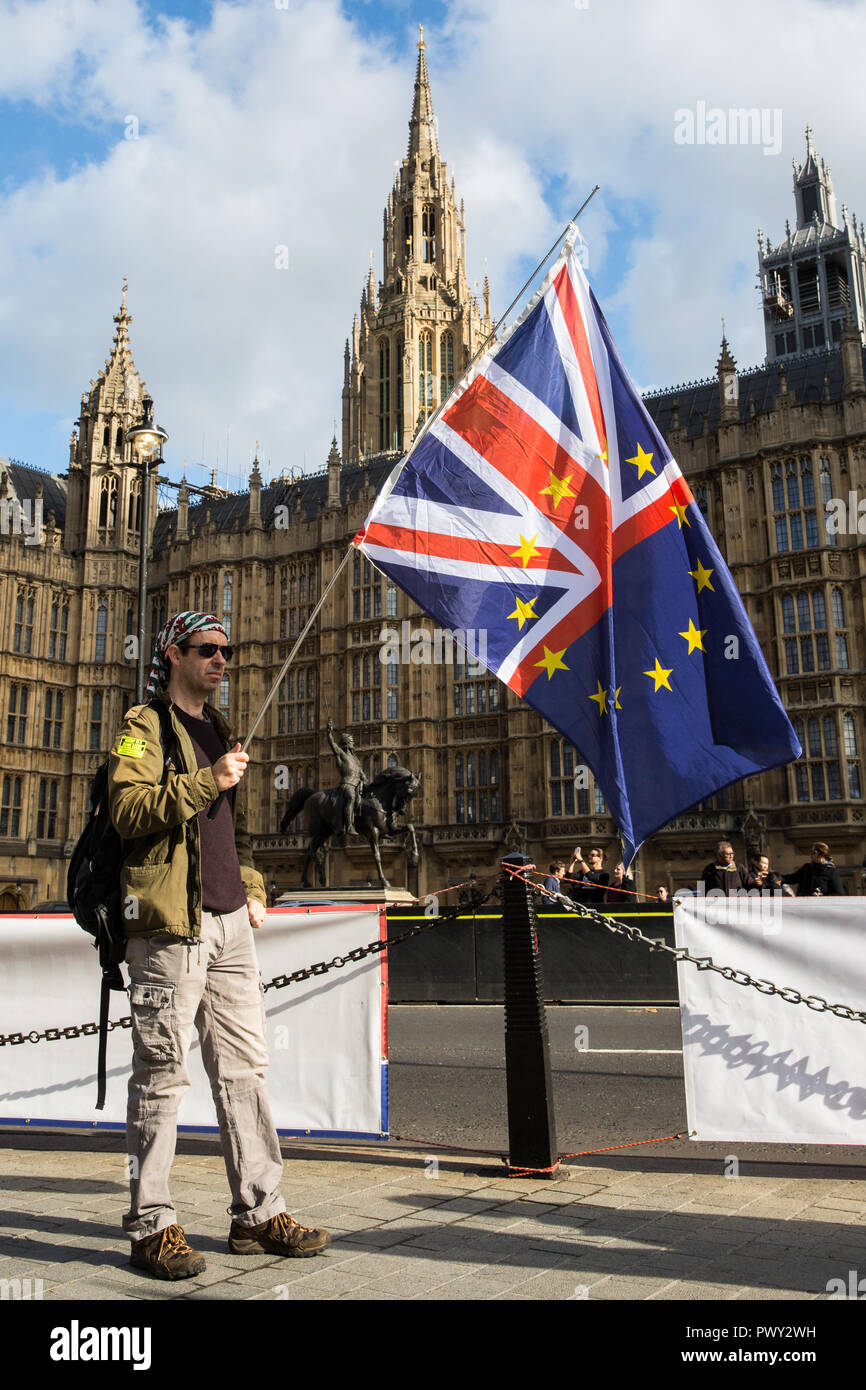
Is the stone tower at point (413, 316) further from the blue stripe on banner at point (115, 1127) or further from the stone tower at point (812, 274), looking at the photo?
the blue stripe on banner at point (115, 1127)

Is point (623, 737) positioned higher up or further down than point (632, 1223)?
higher up

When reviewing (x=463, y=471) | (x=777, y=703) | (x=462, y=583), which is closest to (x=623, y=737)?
(x=777, y=703)

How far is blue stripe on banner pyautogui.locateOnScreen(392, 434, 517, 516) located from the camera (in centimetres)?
688

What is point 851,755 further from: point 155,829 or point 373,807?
point 155,829

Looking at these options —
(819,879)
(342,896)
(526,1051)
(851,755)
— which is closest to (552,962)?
(819,879)

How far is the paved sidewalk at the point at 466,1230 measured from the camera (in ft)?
11.3

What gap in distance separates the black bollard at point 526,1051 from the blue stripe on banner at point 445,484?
8.74 feet

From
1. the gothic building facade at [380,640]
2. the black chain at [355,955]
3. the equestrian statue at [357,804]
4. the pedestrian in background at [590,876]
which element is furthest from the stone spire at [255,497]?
the black chain at [355,955]

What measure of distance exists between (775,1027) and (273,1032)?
2.60 m

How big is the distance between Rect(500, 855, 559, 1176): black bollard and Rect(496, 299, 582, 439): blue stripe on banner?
326cm

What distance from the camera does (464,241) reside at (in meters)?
63.4

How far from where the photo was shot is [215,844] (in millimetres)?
4242
